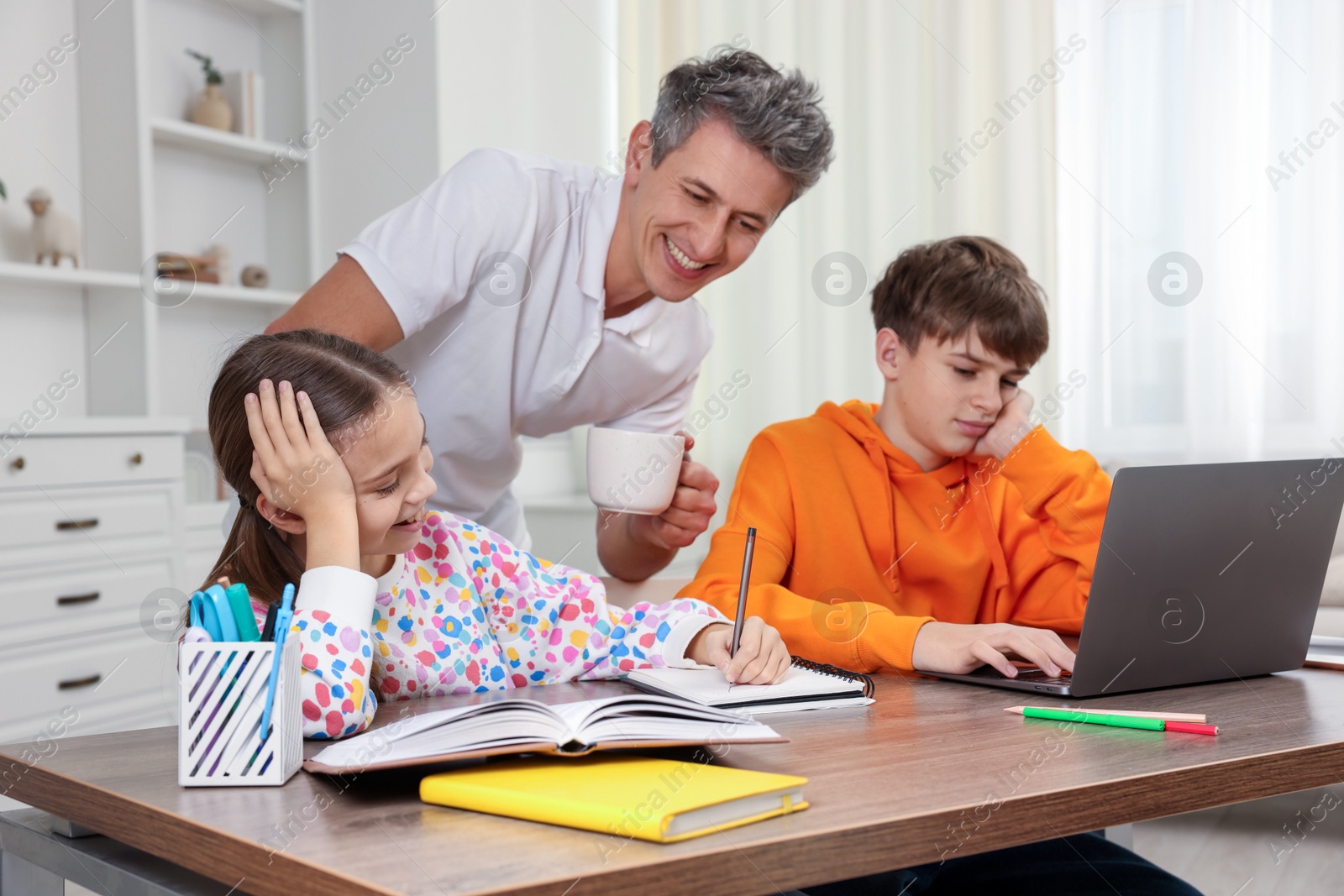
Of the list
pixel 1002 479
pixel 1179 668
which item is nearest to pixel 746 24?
pixel 1002 479

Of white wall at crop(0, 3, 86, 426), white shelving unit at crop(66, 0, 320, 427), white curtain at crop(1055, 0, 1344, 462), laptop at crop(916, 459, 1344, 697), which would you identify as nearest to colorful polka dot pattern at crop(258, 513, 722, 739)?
laptop at crop(916, 459, 1344, 697)

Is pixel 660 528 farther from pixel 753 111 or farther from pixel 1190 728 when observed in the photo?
pixel 1190 728

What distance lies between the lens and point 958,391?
159cm

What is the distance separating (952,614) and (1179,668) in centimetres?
52

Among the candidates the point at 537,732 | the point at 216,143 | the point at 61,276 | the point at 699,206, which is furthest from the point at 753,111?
the point at 216,143

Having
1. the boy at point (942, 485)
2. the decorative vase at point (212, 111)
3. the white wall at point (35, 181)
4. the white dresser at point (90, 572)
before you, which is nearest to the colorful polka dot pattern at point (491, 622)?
the boy at point (942, 485)

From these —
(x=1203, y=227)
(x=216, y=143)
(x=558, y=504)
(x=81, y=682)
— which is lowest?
(x=81, y=682)

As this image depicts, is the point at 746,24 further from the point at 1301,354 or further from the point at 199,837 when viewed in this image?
the point at 199,837

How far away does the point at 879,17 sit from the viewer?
3.52 metres

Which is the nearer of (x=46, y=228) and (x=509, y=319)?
(x=509, y=319)

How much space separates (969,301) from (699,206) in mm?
422

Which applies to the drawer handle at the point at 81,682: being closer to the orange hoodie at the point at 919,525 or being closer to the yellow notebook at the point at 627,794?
the orange hoodie at the point at 919,525

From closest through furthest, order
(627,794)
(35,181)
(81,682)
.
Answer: (627,794), (81,682), (35,181)

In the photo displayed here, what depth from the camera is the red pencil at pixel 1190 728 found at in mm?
853
